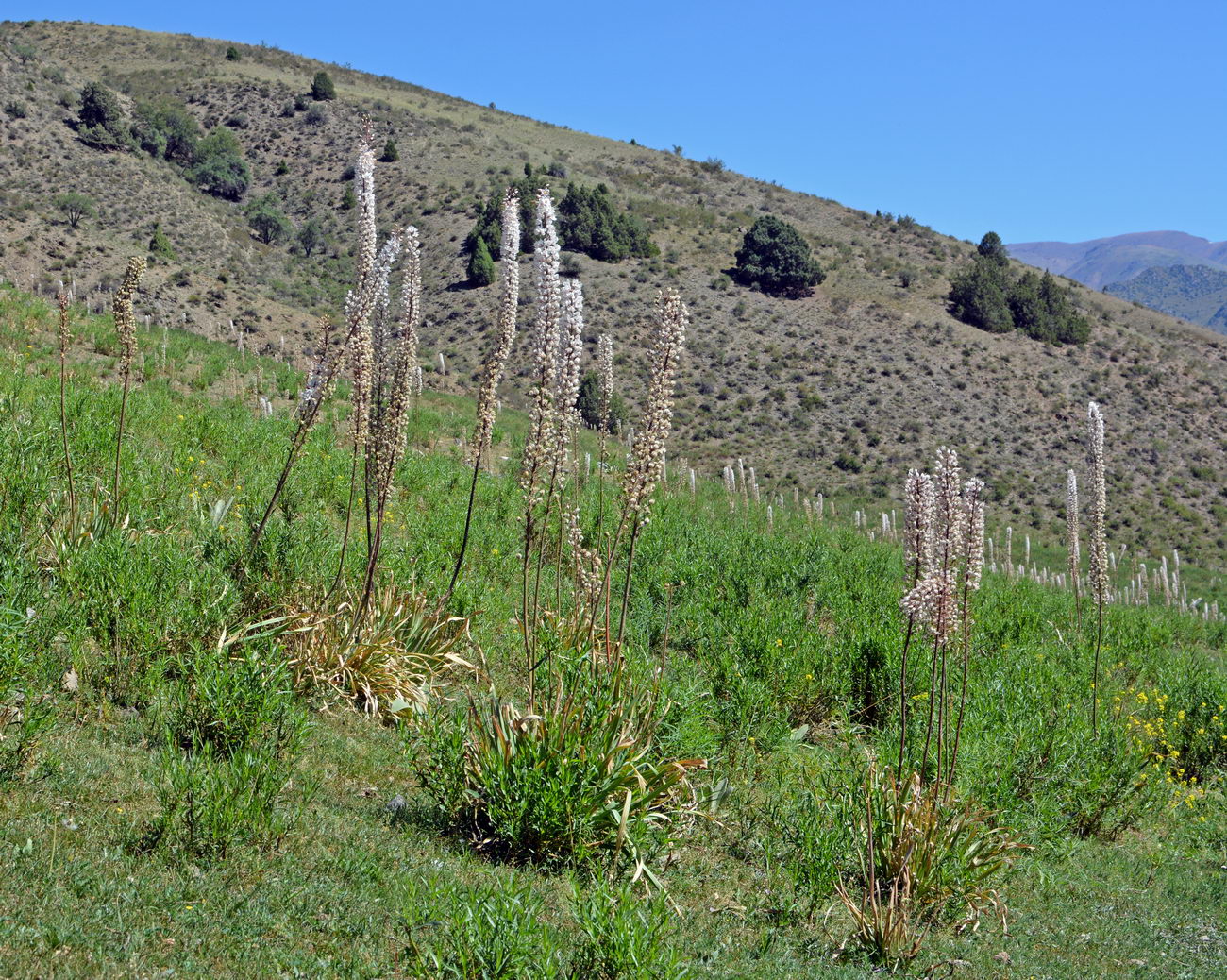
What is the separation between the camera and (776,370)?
4438cm

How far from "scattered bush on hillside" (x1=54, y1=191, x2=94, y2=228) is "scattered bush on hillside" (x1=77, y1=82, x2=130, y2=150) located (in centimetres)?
714

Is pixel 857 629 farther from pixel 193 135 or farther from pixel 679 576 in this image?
pixel 193 135

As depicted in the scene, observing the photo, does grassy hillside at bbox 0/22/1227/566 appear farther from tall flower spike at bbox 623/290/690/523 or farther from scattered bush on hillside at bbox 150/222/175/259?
tall flower spike at bbox 623/290/690/523

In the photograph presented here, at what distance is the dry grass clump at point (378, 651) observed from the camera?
21.3ft

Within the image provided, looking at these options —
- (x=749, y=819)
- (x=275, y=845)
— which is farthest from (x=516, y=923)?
(x=749, y=819)

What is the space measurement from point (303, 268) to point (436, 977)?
162 feet

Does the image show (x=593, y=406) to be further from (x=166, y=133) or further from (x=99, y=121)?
(x=166, y=133)

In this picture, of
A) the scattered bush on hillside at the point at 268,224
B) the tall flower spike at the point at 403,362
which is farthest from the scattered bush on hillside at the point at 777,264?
the tall flower spike at the point at 403,362

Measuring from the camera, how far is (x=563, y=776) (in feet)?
16.0

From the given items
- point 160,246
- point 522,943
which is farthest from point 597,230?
point 522,943

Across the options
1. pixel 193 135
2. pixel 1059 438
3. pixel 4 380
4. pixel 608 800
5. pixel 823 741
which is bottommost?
pixel 823 741

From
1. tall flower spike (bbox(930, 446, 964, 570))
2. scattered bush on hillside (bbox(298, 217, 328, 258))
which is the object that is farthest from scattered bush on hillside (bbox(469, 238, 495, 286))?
tall flower spike (bbox(930, 446, 964, 570))

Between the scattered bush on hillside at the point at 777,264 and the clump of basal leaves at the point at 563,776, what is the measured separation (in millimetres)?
47598

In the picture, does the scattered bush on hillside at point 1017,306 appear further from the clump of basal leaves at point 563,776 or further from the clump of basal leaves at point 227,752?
the clump of basal leaves at point 227,752
